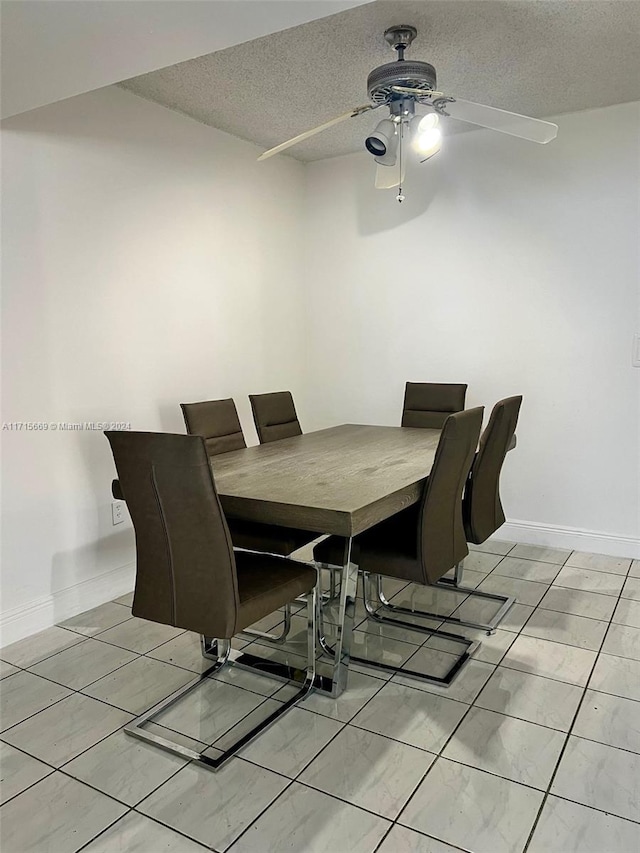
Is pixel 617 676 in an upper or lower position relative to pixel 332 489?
lower

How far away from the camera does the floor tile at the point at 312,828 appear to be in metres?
1.54

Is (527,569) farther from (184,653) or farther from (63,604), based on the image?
(63,604)

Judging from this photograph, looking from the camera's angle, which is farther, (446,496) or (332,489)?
(446,496)

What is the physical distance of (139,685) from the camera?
7.51 ft

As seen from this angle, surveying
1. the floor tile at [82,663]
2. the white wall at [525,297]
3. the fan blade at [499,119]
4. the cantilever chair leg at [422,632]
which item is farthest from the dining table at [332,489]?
the fan blade at [499,119]

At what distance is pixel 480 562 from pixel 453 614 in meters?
0.75

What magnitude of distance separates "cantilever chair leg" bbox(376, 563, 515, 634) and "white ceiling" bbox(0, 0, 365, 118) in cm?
217

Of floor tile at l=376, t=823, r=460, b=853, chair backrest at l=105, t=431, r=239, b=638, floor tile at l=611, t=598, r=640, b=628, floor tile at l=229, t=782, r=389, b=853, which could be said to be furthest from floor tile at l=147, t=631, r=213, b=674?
floor tile at l=611, t=598, r=640, b=628

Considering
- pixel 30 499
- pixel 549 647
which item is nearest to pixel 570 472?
pixel 549 647

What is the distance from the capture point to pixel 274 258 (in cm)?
429

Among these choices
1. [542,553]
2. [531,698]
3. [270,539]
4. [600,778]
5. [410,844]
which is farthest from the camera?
[542,553]

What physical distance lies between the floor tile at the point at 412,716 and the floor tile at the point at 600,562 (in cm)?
165

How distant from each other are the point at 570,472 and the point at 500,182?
1.75 metres

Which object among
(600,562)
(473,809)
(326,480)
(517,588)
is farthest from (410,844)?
(600,562)
